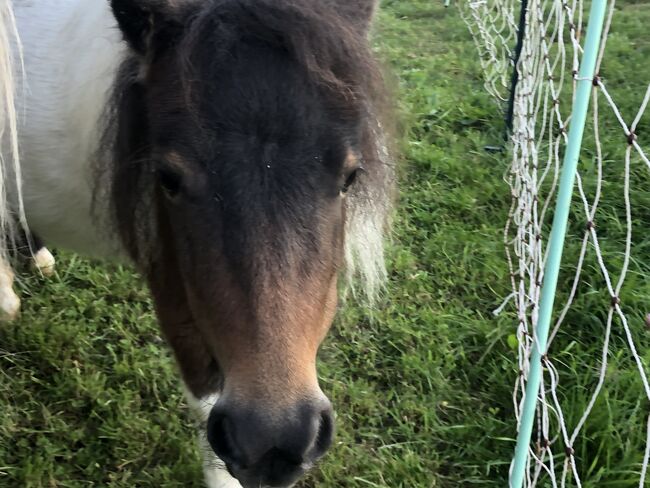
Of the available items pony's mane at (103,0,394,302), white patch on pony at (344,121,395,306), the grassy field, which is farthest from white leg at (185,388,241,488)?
white patch on pony at (344,121,395,306)

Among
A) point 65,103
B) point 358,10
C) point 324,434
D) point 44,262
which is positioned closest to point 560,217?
point 358,10

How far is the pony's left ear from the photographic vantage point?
1484mm

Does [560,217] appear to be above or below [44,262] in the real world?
above

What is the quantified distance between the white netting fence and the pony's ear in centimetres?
60

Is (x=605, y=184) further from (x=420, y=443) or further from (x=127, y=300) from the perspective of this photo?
(x=127, y=300)

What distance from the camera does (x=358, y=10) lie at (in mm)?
1656

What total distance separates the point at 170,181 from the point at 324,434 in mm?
662

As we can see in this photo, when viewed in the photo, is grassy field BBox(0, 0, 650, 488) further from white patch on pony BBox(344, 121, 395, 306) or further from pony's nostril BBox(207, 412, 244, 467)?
pony's nostril BBox(207, 412, 244, 467)

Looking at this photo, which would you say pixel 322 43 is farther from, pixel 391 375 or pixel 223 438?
pixel 391 375

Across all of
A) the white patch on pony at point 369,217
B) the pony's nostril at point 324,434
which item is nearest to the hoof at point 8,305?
the white patch on pony at point 369,217

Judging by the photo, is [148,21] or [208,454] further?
[208,454]

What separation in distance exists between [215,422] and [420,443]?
1.33m

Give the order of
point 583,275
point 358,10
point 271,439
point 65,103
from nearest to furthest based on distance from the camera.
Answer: point 271,439
point 358,10
point 65,103
point 583,275

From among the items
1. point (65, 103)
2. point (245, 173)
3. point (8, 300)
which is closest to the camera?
point (245, 173)
